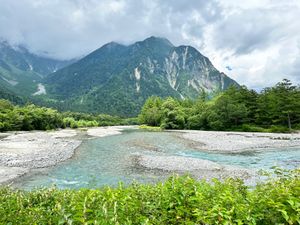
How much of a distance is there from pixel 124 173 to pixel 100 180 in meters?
3.28

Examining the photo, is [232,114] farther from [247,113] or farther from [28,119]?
[28,119]

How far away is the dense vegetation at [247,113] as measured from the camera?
76000 mm

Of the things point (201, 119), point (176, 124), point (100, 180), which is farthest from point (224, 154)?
point (176, 124)

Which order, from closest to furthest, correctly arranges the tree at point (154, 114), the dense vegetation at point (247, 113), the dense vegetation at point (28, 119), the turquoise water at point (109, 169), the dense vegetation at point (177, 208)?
the dense vegetation at point (177, 208) → the turquoise water at point (109, 169) → the dense vegetation at point (247, 113) → the dense vegetation at point (28, 119) → the tree at point (154, 114)

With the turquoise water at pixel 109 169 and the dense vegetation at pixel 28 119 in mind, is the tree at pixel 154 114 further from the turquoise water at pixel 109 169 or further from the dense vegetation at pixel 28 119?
the turquoise water at pixel 109 169

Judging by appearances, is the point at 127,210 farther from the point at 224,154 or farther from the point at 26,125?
the point at 26,125

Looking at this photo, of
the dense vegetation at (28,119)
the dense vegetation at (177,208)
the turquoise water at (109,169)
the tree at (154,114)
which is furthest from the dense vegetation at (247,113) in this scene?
the dense vegetation at (177,208)

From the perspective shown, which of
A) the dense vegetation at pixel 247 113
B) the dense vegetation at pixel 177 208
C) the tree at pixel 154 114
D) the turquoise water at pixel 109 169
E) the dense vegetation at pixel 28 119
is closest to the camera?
the dense vegetation at pixel 177 208

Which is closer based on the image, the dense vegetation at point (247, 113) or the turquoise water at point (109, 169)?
the turquoise water at point (109, 169)

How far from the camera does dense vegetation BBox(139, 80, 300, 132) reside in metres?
76.0

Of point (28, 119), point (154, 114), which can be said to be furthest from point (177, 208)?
point (154, 114)

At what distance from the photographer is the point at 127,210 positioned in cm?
Result: 489

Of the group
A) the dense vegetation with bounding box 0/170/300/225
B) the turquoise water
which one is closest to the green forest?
the turquoise water

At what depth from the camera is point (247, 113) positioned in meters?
85.1
